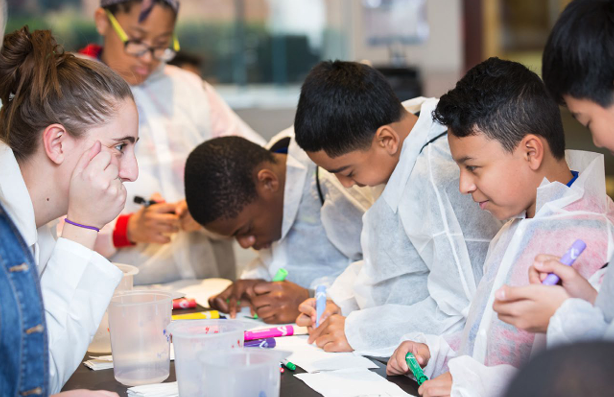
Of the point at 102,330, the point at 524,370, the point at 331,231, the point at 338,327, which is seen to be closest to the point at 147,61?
the point at 331,231

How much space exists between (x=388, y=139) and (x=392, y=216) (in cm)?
19

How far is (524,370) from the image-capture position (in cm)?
57

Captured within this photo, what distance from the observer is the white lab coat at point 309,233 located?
6.30ft

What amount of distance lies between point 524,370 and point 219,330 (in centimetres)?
74

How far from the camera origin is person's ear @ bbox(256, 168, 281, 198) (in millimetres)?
1966

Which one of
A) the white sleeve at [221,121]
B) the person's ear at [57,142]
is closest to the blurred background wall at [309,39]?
the white sleeve at [221,121]

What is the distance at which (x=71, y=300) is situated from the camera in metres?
1.24

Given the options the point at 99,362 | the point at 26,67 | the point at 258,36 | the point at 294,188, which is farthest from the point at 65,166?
the point at 258,36

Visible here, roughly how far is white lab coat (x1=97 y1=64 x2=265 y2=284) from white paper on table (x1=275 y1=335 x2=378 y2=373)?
0.77 metres

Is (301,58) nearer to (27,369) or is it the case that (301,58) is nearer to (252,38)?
(252,38)

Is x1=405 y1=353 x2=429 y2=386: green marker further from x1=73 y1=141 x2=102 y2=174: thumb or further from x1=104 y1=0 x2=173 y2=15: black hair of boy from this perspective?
x1=104 y1=0 x2=173 y2=15: black hair of boy

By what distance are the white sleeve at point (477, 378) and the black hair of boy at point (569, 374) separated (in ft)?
1.79

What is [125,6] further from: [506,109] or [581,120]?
[581,120]

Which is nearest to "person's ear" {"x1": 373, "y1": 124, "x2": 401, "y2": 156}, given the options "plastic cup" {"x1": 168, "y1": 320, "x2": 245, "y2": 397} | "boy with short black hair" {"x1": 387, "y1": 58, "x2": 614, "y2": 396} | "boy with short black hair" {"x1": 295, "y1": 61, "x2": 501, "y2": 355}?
"boy with short black hair" {"x1": 295, "y1": 61, "x2": 501, "y2": 355}
